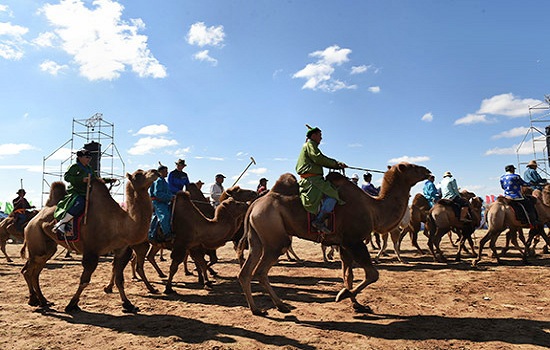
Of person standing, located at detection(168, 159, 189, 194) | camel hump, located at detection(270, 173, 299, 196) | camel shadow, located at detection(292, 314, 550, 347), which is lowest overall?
camel shadow, located at detection(292, 314, 550, 347)

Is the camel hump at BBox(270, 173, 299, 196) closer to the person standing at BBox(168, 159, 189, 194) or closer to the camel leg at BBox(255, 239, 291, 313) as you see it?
the camel leg at BBox(255, 239, 291, 313)

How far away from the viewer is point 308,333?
558 centimetres

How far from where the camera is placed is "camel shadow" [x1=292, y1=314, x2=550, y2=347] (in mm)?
5277

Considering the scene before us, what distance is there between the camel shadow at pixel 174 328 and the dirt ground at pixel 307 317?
2cm

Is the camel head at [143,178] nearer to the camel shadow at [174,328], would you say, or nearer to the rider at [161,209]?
the rider at [161,209]

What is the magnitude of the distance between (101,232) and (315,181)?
416cm

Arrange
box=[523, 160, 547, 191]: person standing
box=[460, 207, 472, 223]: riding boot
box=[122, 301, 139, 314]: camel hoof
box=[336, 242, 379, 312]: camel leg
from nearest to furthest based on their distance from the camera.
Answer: box=[336, 242, 379, 312]: camel leg
box=[122, 301, 139, 314]: camel hoof
box=[460, 207, 472, 223]: riding boot
box=[523, 160, 547, 191]: person standing

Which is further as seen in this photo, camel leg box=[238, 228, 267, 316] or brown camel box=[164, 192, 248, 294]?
brown camel box=[164, 192, 248, 294]

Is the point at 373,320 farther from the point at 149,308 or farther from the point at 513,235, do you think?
the point at 513,235

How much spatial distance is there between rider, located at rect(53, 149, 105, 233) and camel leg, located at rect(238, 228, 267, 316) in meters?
3.37

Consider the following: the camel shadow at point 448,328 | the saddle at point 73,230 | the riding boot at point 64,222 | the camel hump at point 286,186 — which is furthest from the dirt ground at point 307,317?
the camel hump at point 286,186

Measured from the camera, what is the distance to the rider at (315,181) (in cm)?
676

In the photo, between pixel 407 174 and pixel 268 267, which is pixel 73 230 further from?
pixel 407 174

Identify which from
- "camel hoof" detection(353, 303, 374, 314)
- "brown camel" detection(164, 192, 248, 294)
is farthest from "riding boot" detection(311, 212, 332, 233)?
"brown camel" detection(164, 192, 248, 294)
